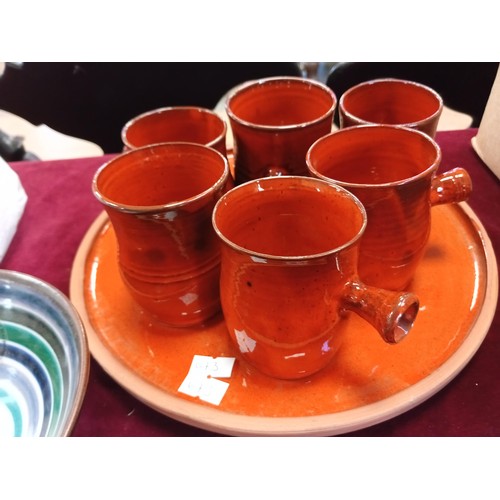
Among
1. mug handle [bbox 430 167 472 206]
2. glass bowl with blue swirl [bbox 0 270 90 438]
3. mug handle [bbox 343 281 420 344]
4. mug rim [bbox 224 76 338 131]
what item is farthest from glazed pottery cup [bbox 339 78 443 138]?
glass bowl with blue swirl [bbox 0 270 90 438]

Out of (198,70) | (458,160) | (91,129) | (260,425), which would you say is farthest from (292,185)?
(91,129)

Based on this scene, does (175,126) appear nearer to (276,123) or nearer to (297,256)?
(276,123)

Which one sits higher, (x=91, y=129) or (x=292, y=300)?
(x=292, y=300)

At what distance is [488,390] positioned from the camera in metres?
0.47

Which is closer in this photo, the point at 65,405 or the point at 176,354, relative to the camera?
the point at 65,405

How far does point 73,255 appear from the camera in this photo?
0.67 m

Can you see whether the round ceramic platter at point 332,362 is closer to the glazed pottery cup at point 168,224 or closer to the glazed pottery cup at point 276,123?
the glazed pottery cup at point 168,224

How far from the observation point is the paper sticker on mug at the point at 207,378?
1.47 ft

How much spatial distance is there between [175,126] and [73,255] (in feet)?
0.68

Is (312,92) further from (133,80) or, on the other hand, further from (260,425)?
(133,80)

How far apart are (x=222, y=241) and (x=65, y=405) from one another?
17 centimetres

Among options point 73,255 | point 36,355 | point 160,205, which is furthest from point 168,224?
point 73,255

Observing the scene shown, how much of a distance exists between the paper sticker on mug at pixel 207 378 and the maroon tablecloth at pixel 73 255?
0.11 ft

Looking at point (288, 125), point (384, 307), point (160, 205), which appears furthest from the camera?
point (288, 125)
